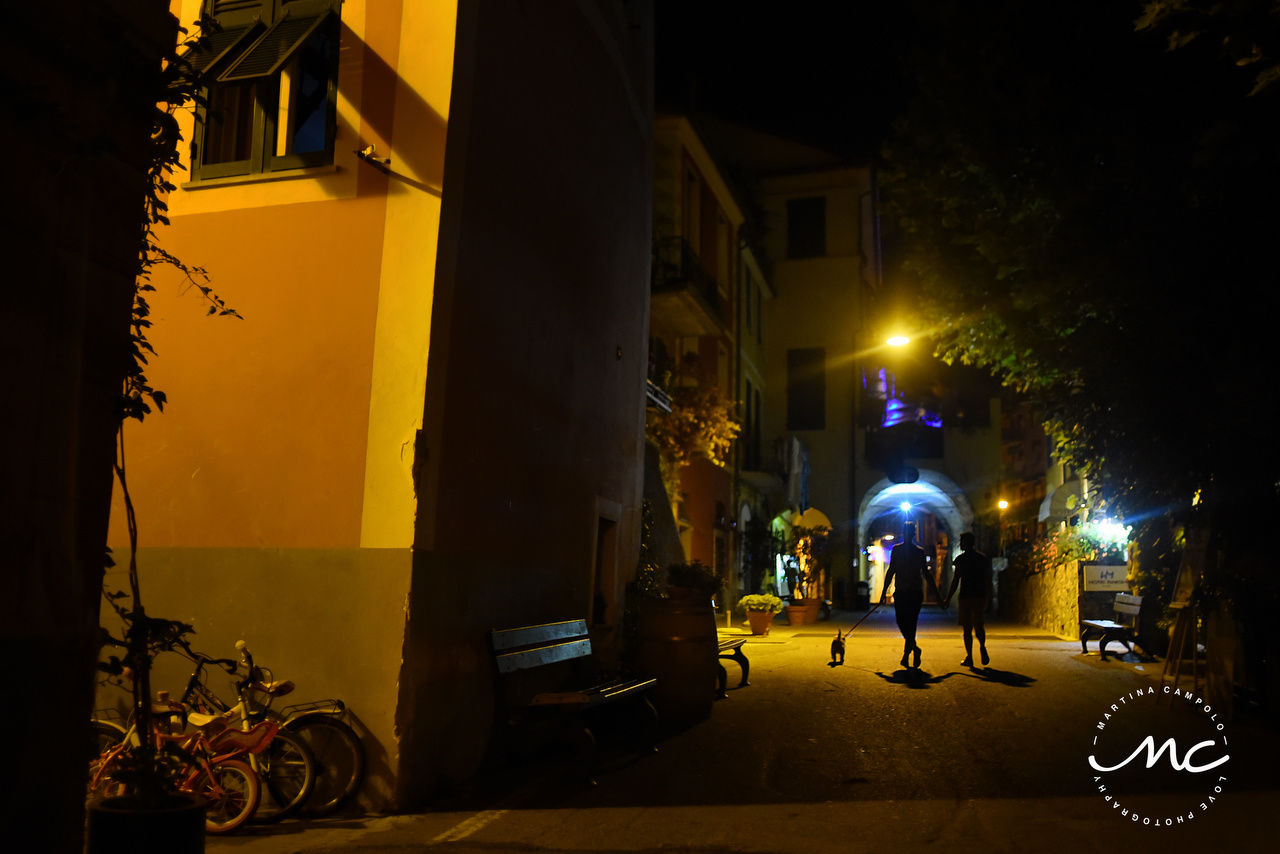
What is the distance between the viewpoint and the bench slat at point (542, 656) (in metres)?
7.32

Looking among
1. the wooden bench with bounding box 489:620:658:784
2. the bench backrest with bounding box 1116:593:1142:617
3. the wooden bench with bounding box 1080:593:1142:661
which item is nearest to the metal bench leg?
the wooden bench with bounding box 489:620:658:784

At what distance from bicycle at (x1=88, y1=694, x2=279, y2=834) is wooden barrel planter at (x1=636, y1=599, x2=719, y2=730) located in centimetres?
405

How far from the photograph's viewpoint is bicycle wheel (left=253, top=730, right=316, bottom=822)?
6023 mm

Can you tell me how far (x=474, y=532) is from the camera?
7.29 metres

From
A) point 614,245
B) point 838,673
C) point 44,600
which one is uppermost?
point 614,245

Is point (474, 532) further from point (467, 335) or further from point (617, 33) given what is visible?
point (617, 33)

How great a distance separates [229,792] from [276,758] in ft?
1.10

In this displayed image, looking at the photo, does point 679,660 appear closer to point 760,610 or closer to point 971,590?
point 971,590

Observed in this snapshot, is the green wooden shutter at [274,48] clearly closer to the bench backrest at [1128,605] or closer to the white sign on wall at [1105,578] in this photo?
the bench backrest at [1128,605]

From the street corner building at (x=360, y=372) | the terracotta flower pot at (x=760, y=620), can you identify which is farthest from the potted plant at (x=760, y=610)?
the street corner building at (x=360, y=372)

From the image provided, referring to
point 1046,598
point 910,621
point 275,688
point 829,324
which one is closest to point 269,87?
point 275,688

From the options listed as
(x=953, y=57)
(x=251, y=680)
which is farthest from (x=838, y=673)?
(x=251, y=680)

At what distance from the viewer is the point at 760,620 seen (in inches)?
736

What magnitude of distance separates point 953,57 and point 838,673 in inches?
287
